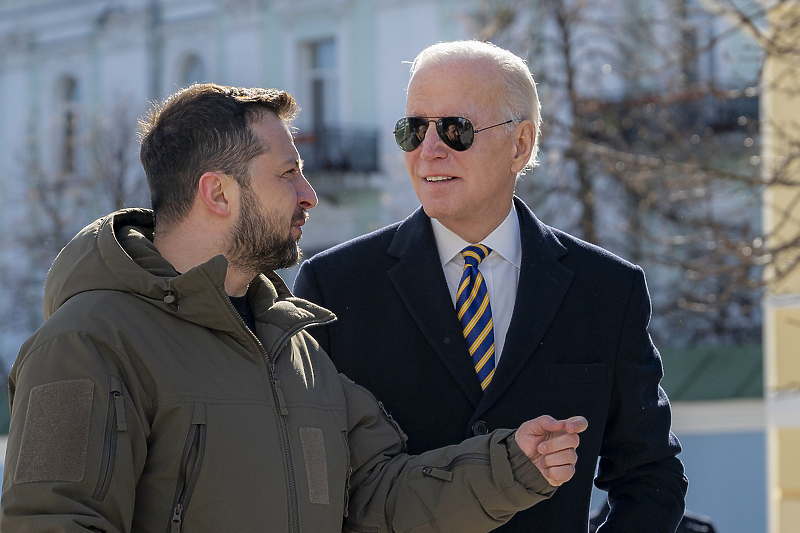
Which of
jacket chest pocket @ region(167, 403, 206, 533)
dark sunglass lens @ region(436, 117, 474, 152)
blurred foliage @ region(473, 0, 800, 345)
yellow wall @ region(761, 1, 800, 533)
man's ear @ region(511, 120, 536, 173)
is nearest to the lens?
jacket chest pocket @ region(167, 403, 206, 533)

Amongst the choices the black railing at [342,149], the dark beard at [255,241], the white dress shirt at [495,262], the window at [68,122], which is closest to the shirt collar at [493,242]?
the white dress shirt at [495,262]

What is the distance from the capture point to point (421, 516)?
2.77 m

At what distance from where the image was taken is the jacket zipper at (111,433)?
2133mm

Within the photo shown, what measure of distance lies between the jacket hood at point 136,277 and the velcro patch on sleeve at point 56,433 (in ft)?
0.92

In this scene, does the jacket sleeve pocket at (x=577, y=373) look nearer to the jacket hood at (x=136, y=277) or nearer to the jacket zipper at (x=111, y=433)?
the jacket hood at (x=136, y=277)

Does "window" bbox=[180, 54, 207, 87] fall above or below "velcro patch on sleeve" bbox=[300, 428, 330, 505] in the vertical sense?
above

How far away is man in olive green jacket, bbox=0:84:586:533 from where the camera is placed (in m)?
2.16

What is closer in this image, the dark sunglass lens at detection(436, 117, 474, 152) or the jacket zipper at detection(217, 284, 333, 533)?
the jacket zipper at detection(217, 284, 333, 533)

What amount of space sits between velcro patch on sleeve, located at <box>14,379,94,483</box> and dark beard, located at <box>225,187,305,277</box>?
0.60 m

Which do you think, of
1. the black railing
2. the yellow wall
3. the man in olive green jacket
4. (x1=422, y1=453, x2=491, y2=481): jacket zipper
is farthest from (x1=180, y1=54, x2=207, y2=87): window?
(x1=422, y1=453, x2=491, y2=481): jacket zipper

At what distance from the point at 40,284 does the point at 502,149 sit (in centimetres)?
1732

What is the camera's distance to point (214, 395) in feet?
7.81

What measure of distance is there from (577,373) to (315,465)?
0.98 m

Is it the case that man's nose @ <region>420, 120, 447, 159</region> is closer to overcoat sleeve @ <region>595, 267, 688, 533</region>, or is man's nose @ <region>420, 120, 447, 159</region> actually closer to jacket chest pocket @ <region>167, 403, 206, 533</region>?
overcoat sleeve @ <region>595, 267, 688, 533</region>
